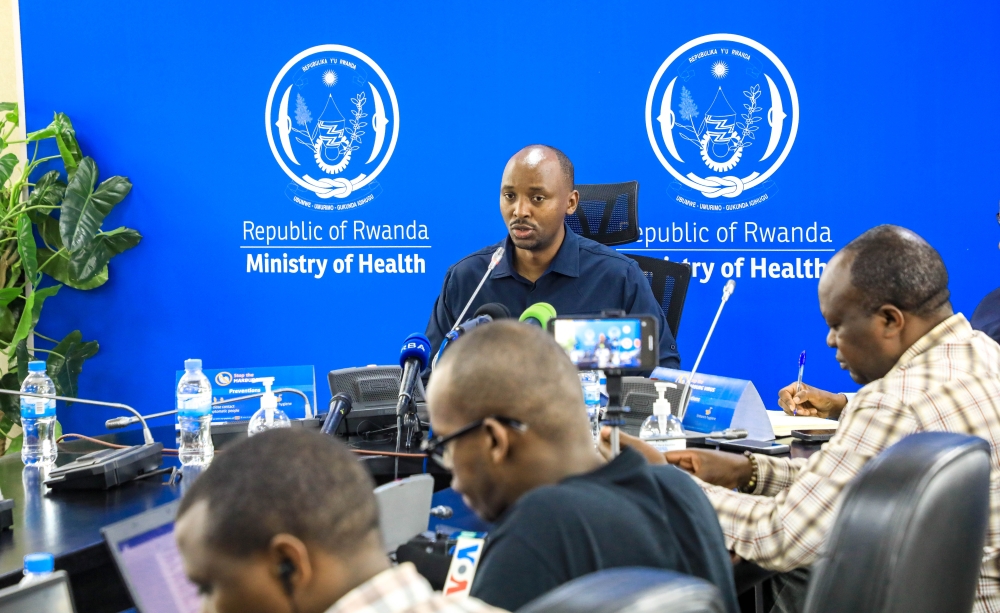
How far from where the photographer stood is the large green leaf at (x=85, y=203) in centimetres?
459

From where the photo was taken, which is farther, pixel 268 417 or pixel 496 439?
pixel 268 417

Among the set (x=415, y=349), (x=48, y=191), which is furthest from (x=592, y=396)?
(x=48, y=191)

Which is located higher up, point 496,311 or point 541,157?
point 541,157

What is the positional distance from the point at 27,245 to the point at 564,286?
2687 mm

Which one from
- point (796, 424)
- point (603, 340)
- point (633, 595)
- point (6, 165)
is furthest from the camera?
point (6, 165)

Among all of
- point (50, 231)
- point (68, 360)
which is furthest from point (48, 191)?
point (68, 360)

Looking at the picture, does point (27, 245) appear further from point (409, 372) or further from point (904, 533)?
point (904, 533)

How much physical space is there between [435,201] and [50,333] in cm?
209

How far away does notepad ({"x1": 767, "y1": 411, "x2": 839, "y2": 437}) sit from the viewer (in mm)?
2609

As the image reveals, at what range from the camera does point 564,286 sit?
3.42 metres

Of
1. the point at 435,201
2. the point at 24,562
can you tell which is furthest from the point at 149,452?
the point at 435,201

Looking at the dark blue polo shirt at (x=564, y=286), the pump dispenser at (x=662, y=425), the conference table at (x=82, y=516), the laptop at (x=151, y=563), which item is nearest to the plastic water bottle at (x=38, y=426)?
the conference table at (x=82, y=516)

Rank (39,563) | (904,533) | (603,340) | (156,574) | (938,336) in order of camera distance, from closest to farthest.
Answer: (904,533) < (156,574) < (39,563) < (603,340) < (938,336)

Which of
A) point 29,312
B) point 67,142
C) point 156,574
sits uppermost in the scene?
point 67,142
